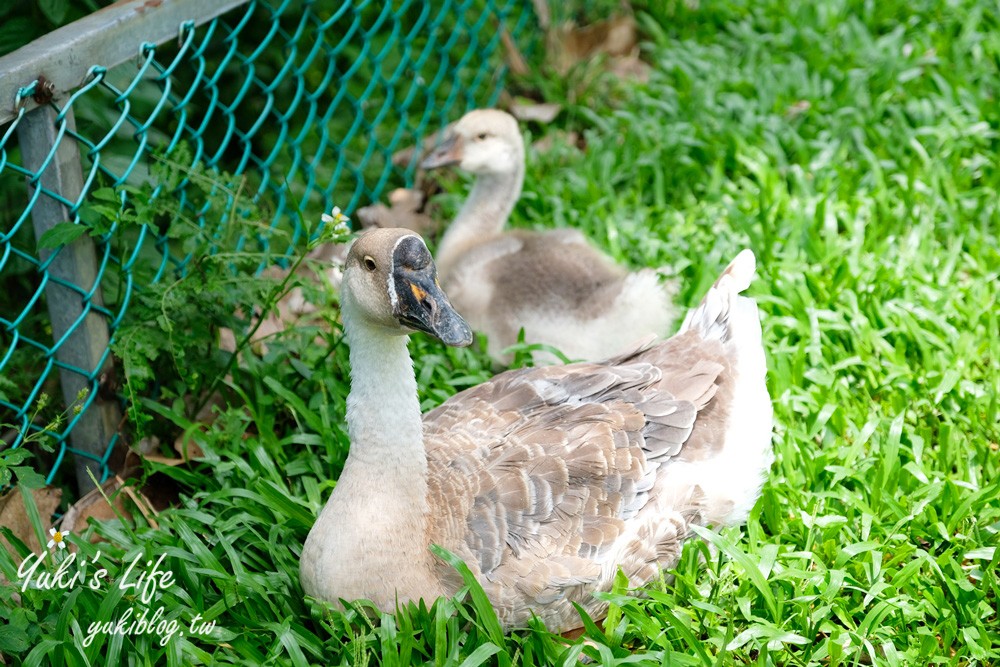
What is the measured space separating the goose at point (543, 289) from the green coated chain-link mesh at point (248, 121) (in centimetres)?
82

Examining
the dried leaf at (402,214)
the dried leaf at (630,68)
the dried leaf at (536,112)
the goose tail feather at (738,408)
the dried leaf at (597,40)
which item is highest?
the dried leaf at (597,40)

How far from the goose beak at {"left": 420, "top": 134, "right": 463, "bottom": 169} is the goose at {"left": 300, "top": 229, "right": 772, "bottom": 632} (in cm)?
163

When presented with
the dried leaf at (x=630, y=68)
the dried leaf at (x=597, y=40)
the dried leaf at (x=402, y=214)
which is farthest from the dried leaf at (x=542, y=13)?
the dried leaf at (x=402, y=214)

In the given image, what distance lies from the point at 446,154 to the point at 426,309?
2.33 metres

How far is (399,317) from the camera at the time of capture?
2955 mm

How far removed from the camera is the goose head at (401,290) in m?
2.90

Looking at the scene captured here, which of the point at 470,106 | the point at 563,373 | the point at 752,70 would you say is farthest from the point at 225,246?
the point at 752,70

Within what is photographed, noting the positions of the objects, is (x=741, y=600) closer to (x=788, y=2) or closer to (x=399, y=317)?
(x=399, y=317)

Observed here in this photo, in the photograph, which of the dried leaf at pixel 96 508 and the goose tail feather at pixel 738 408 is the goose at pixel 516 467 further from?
the dried leaf at pixel 96 508

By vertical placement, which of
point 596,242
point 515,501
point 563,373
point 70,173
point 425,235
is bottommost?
point 515,501

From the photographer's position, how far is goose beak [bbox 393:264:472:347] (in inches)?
114

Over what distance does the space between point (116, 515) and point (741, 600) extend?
218 cm

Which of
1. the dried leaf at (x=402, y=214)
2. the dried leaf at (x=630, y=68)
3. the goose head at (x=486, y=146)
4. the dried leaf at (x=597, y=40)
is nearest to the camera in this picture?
the goose head at (x=486, y=146)

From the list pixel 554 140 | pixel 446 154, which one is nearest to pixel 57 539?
pixel 446 154
